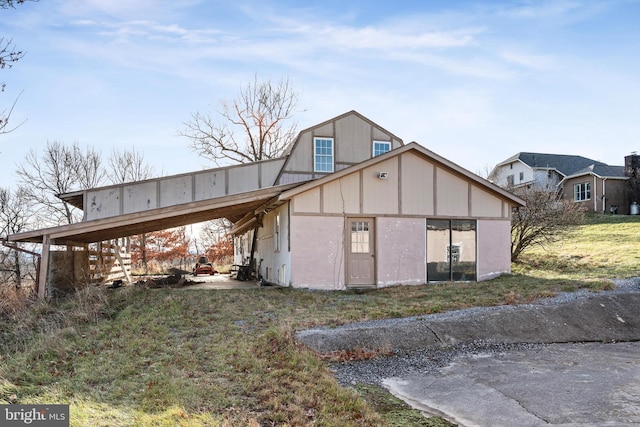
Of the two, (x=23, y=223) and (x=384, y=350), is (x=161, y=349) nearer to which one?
(x=384, y=350)

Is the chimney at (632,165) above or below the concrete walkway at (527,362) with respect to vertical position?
above

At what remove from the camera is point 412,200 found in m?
13.7

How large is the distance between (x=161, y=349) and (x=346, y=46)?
933 centimetres

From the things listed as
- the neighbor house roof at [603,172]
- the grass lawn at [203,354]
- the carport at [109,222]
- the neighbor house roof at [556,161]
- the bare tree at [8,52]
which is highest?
the neighbor house roof at [556,161]

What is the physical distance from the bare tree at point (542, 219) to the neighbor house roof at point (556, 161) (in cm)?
1798

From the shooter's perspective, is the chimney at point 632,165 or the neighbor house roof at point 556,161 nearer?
the chimney at point 632,165

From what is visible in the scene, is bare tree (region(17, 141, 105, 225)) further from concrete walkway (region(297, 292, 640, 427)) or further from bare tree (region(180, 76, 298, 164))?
concrete walkway (region(297, 292, 640, 427))

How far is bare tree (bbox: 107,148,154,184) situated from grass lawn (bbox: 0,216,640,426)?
64.6 ft

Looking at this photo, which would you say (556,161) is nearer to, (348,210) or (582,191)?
(582,191)

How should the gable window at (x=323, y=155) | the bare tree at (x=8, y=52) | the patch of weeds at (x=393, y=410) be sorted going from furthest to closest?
1. the gable window at (x=323, y=155)
2. the bare tree at (x=8, y=52)
3. the patch of weeds at (x=393, y=410)

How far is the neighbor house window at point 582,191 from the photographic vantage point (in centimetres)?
3141

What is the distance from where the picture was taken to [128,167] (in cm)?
2981

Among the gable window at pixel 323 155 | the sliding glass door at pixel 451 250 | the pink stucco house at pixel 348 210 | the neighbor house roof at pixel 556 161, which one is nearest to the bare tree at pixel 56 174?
the pink stucco house at pixel 348 210

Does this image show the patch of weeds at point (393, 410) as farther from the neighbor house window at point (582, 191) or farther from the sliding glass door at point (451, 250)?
the neighbor house window at point (582, 191)
